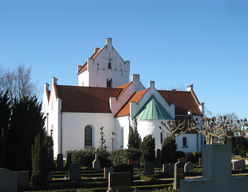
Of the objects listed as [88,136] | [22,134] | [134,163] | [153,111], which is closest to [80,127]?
[88,136]

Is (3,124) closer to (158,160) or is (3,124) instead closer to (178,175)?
(178,175)

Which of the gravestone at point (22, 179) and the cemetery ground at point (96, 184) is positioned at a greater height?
the gravestone at point (22, 179)

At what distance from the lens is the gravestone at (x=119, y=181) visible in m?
13.4

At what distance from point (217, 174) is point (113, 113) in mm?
29036

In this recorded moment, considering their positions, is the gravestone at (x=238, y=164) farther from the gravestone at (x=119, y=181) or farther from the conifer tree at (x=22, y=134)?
the conifer tree at (x=22, y=134)

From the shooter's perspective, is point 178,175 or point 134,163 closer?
point 178,175

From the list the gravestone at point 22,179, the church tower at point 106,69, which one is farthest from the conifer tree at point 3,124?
the church tower at point 106,69

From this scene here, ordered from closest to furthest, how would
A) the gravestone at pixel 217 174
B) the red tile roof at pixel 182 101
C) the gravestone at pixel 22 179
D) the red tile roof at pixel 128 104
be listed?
the gravestone at pixel 217 174 < the gravestone at pixel 22 179 < the red tile roof at pixel 128 104 < the red tile roof at pixel 182 101

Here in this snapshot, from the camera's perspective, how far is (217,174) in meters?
6.87

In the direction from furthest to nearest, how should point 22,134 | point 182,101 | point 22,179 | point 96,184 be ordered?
point 182,101, point 22,134, point 96,184, point 22,179

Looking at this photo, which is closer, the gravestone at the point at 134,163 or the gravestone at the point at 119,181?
the gravestone at the point at 119,181

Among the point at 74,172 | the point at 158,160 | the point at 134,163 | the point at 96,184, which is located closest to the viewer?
the point at 96,184

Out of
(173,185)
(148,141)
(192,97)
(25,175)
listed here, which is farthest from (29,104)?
(192,97)

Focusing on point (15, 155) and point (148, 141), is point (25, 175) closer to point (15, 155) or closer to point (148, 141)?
point (15, 155)
